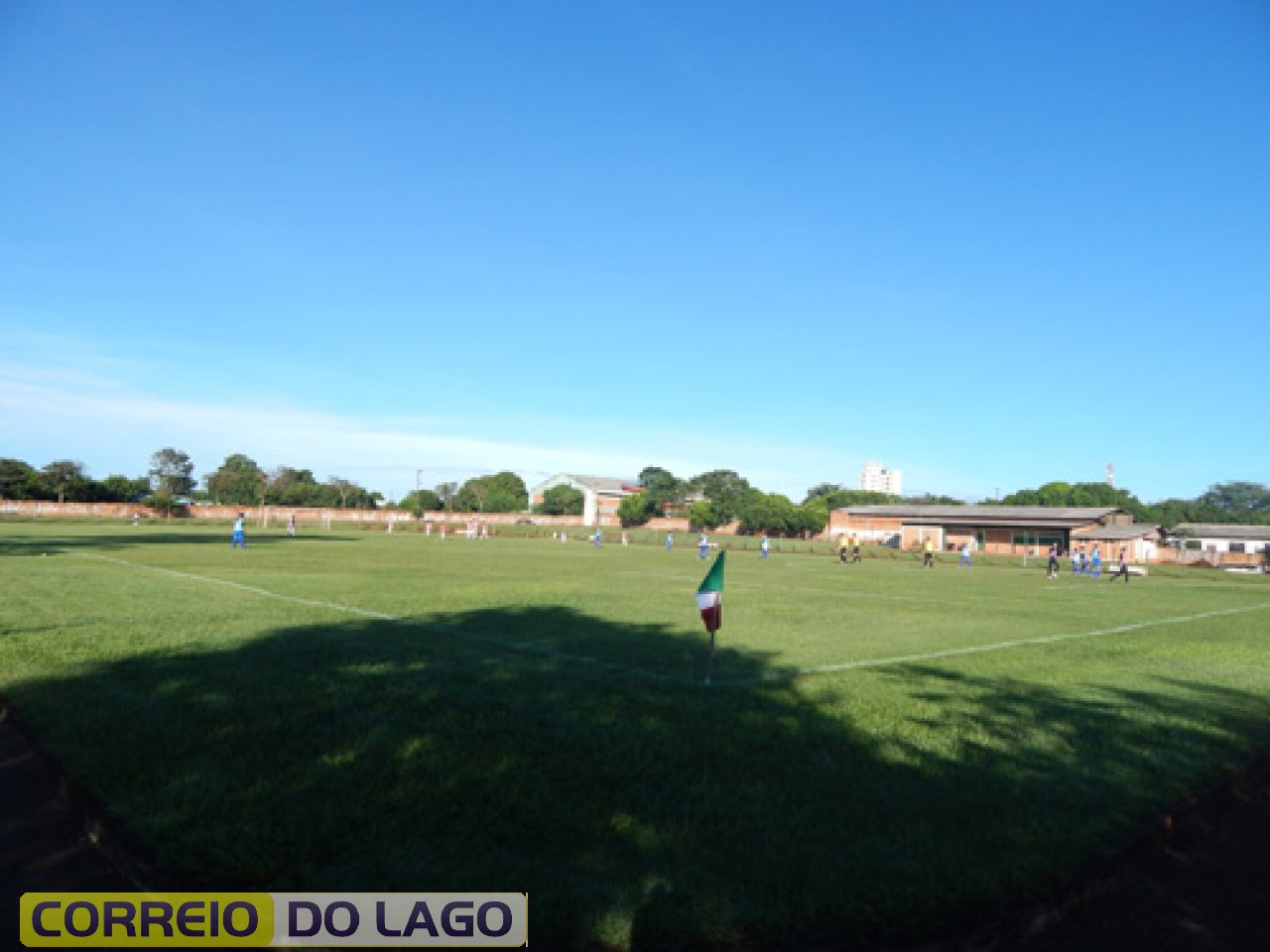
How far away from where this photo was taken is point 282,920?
3.80 meters

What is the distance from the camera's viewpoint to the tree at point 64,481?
316 feet

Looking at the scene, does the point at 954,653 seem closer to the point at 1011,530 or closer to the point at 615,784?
the point at 615,784

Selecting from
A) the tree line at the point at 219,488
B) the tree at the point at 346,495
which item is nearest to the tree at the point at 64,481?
the tree line at the point at 219,488

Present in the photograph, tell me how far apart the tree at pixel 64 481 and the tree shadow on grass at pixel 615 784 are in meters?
108

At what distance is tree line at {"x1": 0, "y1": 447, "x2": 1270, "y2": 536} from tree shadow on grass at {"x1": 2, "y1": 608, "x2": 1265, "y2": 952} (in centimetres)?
9287

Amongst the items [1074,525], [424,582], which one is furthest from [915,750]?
[1074,525]

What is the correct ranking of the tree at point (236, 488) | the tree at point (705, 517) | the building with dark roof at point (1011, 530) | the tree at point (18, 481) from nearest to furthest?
the building with dark roof at point (1011, 530) < the tree at point (18, 481) < the tree at point (705, 517) < the tree at point (236, 488)

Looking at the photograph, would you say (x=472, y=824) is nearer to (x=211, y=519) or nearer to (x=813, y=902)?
(x=813, y=902)

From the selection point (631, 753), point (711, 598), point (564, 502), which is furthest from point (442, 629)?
point (564, 502)

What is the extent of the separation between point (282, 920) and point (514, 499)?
14057 centimetres

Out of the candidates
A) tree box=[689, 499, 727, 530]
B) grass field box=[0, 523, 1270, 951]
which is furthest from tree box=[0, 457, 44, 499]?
grass field box=[0, 523, 1270, 951]

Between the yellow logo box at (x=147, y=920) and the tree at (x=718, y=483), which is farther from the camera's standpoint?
the tree at (x=718, y=483)

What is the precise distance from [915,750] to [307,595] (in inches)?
519

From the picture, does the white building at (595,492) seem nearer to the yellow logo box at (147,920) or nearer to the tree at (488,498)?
the tree at (488,498)
